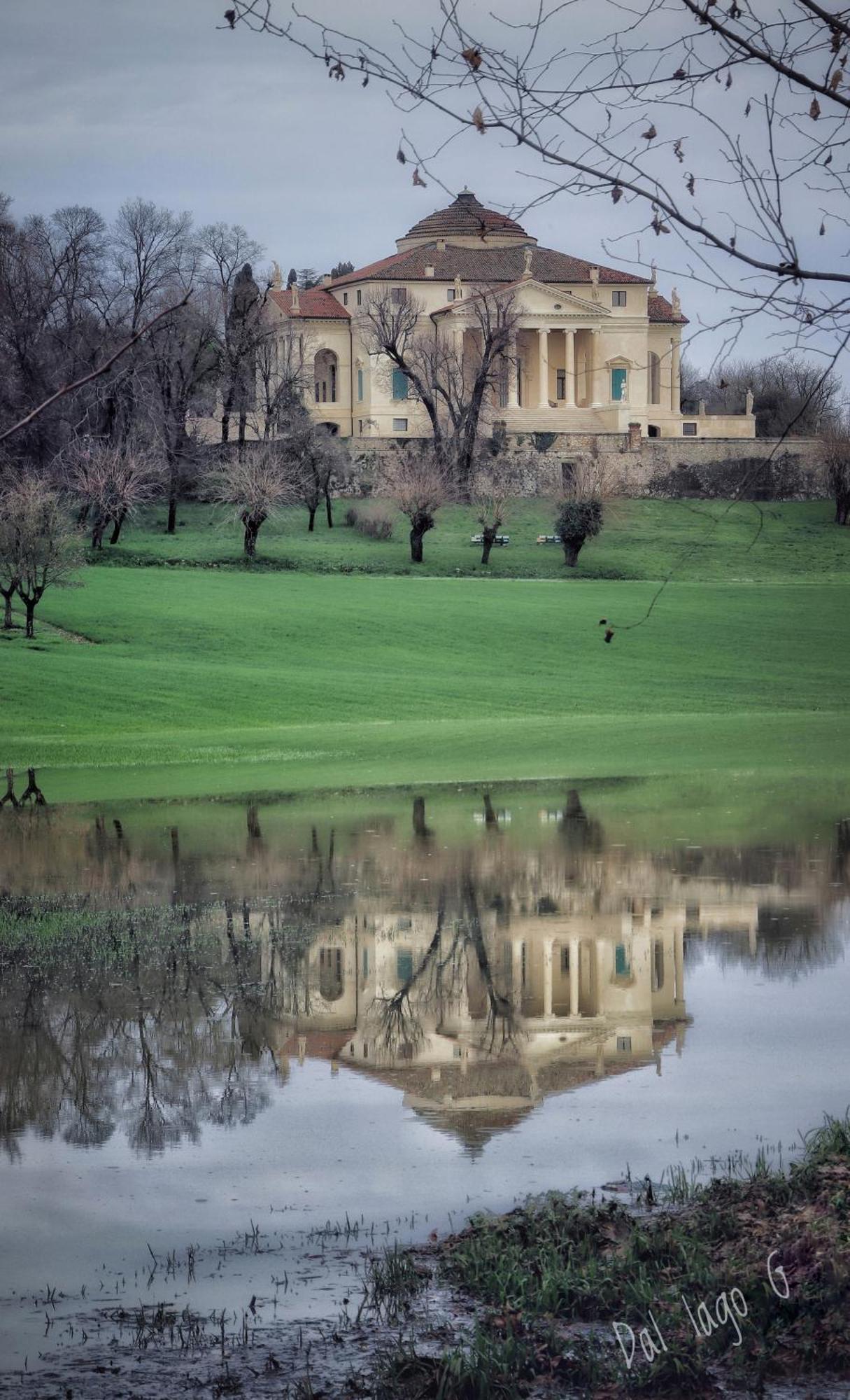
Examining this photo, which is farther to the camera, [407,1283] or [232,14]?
[407,1283]

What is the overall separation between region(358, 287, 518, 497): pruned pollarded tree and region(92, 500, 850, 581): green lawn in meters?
6.82

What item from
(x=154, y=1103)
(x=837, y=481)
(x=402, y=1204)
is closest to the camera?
(x=402, y=1204)

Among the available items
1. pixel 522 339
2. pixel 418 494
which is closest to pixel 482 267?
pixel 522 339

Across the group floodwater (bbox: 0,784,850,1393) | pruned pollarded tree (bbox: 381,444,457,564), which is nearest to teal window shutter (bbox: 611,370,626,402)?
pruned pollarded tree (bbox: 381,444,457,564)

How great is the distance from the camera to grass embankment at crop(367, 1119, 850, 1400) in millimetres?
5367

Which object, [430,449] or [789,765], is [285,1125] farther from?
[430,449]

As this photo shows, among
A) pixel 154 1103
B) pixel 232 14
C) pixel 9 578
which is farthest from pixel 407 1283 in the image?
pixel 9 578

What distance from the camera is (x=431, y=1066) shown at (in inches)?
368

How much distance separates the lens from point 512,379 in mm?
108062

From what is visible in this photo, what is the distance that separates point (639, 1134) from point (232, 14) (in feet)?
17.6

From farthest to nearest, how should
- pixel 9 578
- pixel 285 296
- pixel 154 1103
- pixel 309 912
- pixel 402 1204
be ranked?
pixel 285 296, pixel 9 578, pixel 309 912, pixel 154 1103, pixel 402 1204

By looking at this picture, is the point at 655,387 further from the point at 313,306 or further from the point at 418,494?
the point at 418,494

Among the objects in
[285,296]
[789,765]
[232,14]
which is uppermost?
[285,296]

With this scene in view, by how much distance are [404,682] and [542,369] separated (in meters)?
70.9
